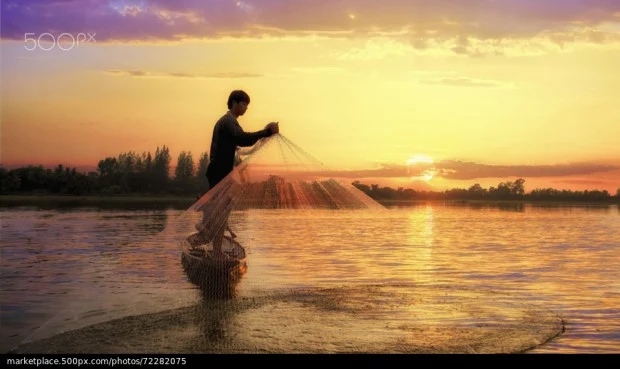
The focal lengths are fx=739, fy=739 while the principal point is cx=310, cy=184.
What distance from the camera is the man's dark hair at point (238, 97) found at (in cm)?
967

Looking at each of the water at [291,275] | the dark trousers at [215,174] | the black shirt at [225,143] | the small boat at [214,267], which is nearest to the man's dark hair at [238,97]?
the black shirt at [225,143]

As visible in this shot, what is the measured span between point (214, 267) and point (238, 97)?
2.23 meters

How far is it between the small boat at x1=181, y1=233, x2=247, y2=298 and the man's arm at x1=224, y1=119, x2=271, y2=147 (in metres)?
1.27

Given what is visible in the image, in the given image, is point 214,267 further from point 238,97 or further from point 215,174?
point 238,97

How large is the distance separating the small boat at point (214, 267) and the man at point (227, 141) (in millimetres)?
157

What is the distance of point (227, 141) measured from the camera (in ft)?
31.2

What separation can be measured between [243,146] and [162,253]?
68.7 inches

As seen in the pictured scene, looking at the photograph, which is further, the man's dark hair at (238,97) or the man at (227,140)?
the man's dark hair at (238,97)

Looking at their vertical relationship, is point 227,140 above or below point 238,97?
below

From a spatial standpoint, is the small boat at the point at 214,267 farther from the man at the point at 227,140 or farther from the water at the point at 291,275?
the man at the point at 227,140

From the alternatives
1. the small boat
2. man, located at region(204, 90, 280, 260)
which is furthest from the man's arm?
the small boat

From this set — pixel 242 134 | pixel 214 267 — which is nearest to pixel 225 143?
pixel 242 134

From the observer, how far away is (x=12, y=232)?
1160 inches
